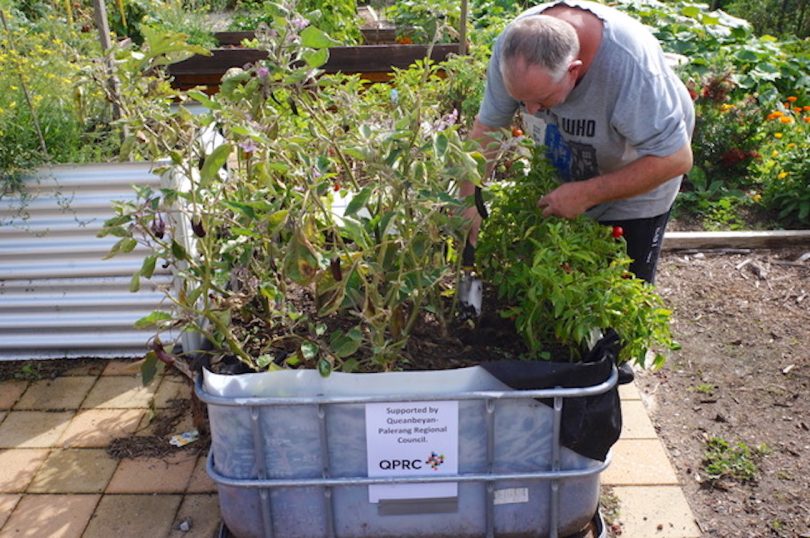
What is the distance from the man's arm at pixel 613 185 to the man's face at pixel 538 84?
24cm

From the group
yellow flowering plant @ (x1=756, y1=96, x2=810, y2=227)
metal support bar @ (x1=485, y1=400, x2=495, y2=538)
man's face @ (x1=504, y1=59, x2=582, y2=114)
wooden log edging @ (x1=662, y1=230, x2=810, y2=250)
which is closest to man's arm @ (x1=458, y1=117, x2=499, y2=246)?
man's face @ (x1=504, y1=59, x2=582, y2=114)

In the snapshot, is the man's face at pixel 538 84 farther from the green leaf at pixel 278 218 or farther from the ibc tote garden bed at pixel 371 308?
the green leaf at pixel 278 218

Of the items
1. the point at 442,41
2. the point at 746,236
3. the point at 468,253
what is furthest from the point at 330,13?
the point at 468,253

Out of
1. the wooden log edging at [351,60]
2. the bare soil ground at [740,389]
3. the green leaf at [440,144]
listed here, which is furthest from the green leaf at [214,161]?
the wooden log edging at [351,60]

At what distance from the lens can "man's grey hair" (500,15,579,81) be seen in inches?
82.4

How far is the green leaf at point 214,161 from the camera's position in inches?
74.9

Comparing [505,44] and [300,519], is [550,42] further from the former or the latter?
[300,519]

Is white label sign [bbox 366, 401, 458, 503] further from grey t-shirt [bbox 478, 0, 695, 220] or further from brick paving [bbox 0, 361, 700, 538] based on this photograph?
grey t-shirt [bbox 478, 0, 695, 220]

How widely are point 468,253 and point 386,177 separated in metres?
0.57

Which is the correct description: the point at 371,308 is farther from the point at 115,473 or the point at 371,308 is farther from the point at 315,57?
the point at 115,473

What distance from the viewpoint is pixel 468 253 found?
8.22 feet

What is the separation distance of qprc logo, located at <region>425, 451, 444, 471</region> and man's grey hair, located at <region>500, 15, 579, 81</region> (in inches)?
39.6

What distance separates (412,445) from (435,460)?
8cm

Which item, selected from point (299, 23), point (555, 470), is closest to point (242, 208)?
point (299, 23)
